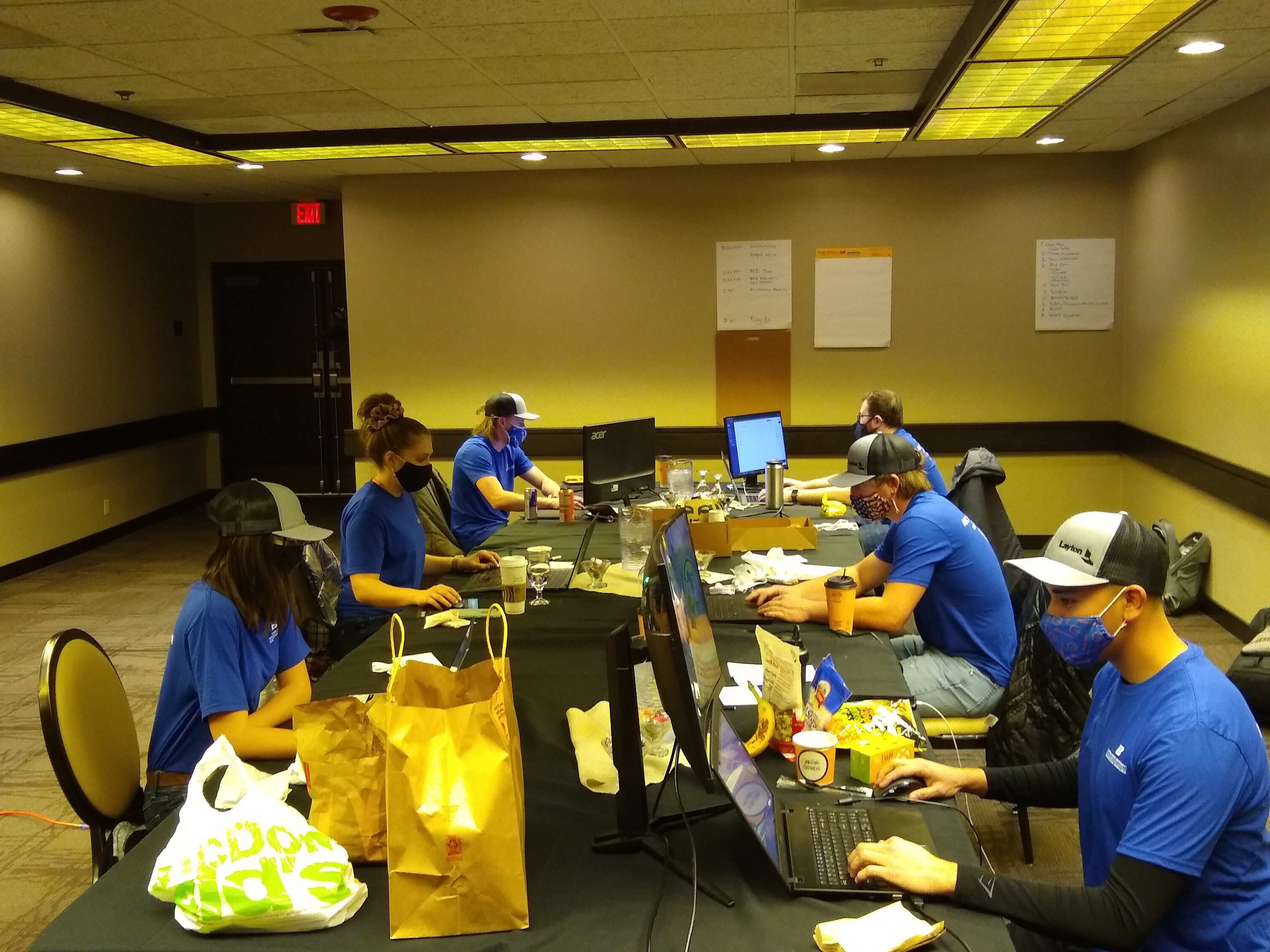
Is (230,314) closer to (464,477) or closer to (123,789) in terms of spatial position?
(464,477)

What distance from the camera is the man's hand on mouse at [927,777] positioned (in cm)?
198

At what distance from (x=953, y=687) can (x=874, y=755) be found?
1285mm

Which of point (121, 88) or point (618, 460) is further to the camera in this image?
point (618, 460)

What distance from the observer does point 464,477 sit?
5148 mm

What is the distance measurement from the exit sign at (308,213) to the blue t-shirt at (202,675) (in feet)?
19.9

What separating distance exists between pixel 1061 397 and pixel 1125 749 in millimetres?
5858

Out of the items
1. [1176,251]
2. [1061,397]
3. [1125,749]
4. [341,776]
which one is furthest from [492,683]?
[1061,397]

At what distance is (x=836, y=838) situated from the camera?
1811mm

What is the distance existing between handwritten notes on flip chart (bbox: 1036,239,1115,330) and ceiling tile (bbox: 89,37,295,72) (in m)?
4.91

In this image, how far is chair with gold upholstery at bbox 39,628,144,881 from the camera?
221cm

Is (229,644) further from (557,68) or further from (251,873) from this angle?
(557,68)

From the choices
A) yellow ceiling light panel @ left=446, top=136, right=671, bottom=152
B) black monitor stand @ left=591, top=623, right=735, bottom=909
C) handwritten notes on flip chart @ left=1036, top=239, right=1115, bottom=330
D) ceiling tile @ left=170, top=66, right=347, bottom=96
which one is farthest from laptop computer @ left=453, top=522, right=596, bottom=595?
handwritten notes on flip chart @ left=1036, top=239, right=1115, bottom=330

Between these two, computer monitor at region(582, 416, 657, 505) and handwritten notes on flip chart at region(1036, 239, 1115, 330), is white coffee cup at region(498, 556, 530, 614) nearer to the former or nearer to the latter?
computer monitor at region(582, 416, 657, 505)

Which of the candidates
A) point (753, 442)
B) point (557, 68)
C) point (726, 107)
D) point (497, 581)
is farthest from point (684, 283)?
point (497, 581)
